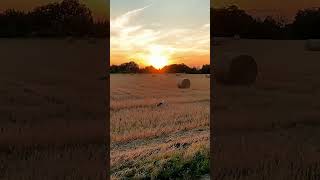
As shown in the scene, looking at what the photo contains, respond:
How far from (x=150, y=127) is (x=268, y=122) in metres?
1.74

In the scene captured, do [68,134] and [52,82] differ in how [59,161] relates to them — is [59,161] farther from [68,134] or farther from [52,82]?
[52,82]

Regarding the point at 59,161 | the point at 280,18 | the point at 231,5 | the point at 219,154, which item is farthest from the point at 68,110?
the point at 280,18

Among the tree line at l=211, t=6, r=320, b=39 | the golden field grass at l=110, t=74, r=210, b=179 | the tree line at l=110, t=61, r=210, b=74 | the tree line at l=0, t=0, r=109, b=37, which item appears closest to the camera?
the golden field grass at l=110, t=74, r=210, b=179

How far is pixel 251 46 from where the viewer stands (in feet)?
32.2

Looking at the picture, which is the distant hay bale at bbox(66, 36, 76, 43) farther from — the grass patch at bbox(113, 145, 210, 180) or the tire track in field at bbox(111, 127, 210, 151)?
the grass patch at bbox(113, 145, 210, 180)

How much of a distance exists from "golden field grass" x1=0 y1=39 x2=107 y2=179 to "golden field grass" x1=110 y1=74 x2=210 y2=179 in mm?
195

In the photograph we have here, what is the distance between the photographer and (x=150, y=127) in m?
5.48

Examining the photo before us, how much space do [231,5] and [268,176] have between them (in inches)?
132

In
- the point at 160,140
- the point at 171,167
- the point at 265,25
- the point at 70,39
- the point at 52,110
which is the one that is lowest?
the point at 171,167

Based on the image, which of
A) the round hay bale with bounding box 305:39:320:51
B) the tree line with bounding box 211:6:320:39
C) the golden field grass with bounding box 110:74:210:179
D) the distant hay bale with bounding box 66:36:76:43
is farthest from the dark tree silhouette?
the distant hay bale with bounding box 66:36:76:43

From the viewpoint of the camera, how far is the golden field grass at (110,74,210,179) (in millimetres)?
4586

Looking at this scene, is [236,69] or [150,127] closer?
[150,127]

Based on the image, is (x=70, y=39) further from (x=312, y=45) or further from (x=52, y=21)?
(x=312, y=45)

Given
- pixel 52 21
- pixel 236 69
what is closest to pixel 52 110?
pixel 52 21
